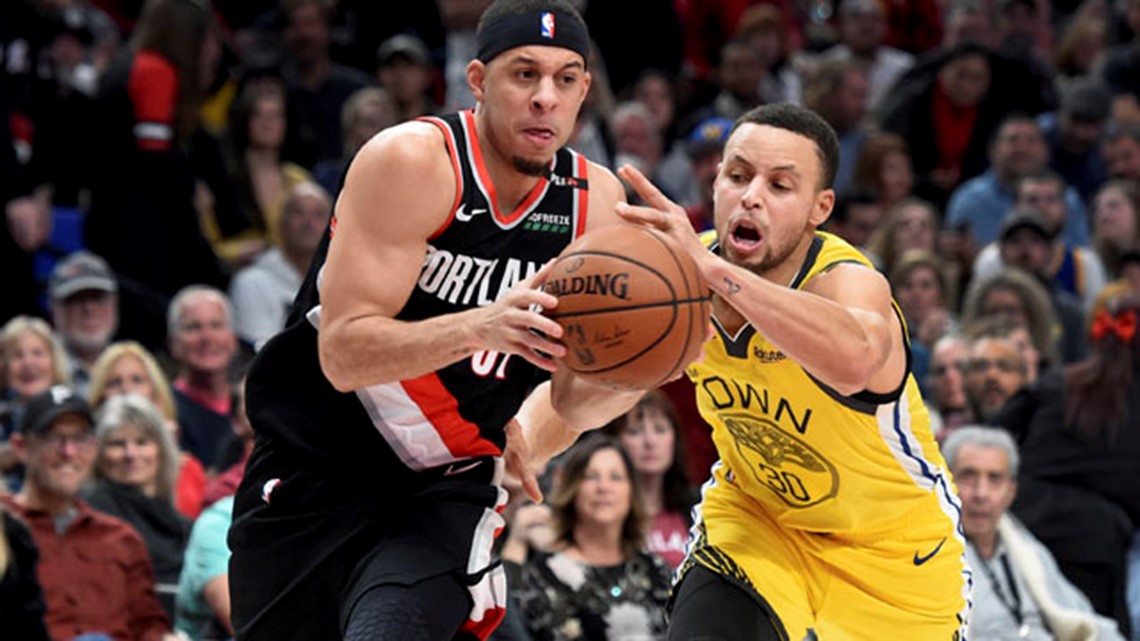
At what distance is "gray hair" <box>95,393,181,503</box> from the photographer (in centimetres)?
827

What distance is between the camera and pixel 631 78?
14.8m

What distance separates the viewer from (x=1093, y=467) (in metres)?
8.55

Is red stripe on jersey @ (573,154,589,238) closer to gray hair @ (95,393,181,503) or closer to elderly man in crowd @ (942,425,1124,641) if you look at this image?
elderly man in crowd @ (942,425,1124,641)

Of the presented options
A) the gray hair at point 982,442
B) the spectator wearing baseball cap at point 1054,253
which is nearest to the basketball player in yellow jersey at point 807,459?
the gray hair at point 982,442

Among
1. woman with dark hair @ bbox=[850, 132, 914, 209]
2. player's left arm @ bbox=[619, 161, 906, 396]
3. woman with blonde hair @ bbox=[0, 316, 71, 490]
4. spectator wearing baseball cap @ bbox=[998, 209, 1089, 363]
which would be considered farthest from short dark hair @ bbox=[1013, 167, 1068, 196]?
player's left arm @ bbox=[619, 161, 906, 396]

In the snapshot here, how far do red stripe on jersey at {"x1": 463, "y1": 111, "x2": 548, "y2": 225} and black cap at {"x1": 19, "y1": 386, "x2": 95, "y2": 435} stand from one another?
148 inches

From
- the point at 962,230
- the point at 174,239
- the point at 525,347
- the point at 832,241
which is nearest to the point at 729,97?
the point at 962,230

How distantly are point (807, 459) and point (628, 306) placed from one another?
103 cm

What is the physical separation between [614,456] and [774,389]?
2880 millimetres

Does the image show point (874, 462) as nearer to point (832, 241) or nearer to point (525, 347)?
point (832, 241)

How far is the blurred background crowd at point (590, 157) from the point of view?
7.92m

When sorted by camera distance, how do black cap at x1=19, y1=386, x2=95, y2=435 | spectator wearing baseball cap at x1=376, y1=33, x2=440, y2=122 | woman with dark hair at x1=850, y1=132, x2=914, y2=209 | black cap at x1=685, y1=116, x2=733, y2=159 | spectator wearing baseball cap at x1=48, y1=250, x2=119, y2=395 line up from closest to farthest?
black cap at x1=19, y1=386, x2=95, y2=435 → spectator wearing baseball cap at x1=48, y1=250, x2=119, y2=395 → black cap at x1=685, y1=116, x2=733, y2=159 → woman with dark hair at x1=850, y1=132, x2=914, y2=209 → spectator wearing baseball cap at x1=376, y1=33, x2=440, y2=122

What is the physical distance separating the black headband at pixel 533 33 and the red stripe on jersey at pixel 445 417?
0.88 metres

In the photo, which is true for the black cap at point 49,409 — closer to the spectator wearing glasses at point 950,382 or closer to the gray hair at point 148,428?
the gray hair at point 148,428
